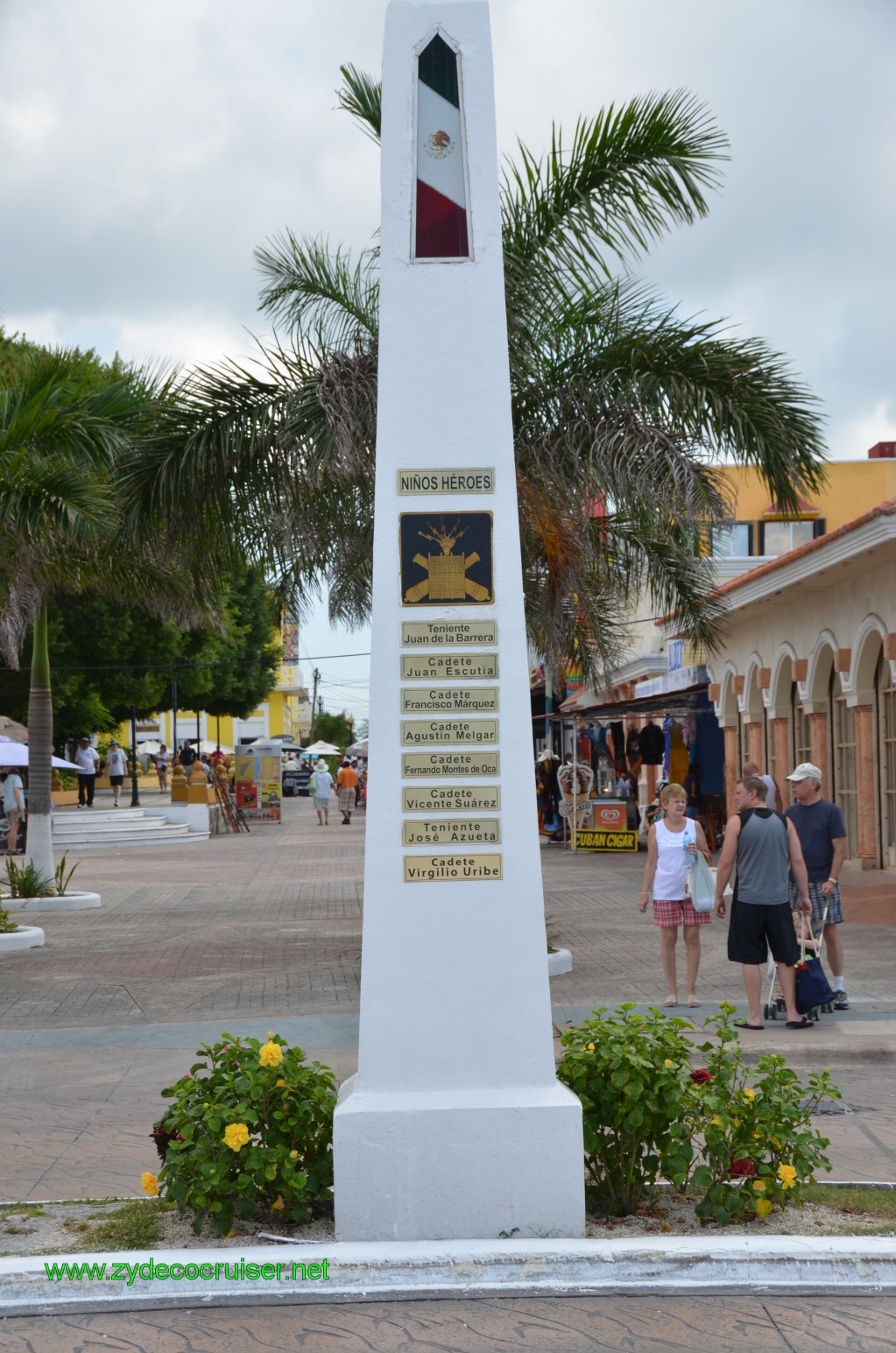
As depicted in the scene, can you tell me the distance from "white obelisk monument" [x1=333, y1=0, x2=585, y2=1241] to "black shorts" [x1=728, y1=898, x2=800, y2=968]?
13.8ft

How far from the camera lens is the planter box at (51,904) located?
17.6m

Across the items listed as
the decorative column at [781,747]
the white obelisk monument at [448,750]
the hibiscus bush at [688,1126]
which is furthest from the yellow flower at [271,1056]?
the decorative column at [781,747]

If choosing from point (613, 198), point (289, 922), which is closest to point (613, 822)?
point (289, 922)

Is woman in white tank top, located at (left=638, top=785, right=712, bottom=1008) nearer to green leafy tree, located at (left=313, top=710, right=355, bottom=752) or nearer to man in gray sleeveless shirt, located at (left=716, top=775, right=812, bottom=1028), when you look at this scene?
man in gray sleeveless shirt, located at (left=716, top=775, right=812, bottom=1028)

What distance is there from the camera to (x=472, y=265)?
18.1 ft

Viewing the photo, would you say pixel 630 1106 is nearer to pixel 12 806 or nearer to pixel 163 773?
pixel 12 806

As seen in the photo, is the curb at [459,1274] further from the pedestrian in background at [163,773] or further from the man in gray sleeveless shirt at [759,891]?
the pedestrian in background at [163,773]

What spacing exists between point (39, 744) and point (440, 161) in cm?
1363

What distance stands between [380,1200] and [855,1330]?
1.58 metres

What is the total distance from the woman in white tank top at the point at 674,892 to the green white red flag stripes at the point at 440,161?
5500 mm

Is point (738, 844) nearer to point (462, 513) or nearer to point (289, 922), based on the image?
point (462, 513)

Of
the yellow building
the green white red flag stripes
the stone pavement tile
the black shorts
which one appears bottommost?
the stone pavement tile

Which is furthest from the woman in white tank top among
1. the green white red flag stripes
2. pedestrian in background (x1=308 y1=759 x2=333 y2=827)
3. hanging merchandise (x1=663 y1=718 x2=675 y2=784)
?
pedestrian in background (x1=308 y1=759 x2=333 y2=827)

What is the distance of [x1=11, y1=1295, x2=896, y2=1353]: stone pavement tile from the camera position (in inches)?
168
